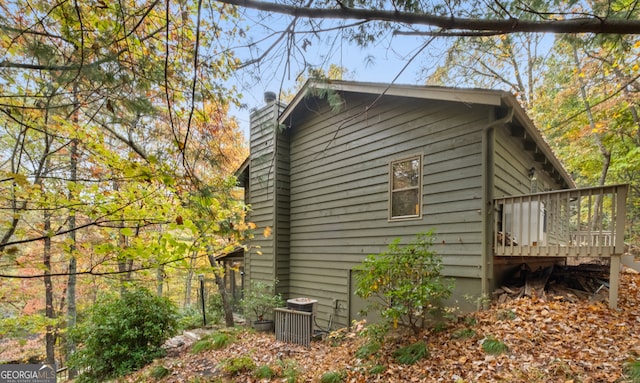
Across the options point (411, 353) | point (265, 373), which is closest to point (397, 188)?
point (411, 353)

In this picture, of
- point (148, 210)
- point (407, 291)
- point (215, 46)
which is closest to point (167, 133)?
point (148, 210)

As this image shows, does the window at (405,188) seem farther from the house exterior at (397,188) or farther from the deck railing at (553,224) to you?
→ the deck railing at (553,224)

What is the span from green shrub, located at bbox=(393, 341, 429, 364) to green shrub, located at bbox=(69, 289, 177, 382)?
523 cm

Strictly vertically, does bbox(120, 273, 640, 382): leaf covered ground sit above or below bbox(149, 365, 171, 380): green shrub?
above

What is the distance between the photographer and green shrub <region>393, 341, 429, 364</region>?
4203 millimetres

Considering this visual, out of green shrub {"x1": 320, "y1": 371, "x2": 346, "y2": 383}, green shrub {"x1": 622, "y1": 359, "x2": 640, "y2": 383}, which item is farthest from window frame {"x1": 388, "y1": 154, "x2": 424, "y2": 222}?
green shrub {"x1": 622, "y1": 359, "x2": 640, "y2": 383}

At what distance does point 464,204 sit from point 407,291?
80.8 inches

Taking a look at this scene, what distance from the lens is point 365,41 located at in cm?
332

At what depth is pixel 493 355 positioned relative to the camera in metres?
3.73

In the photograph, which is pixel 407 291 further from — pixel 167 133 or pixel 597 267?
pixel 167 133

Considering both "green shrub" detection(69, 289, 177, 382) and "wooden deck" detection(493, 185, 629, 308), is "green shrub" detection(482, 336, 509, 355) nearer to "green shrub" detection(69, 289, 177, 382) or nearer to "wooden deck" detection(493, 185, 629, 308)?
"wooden deck" detection(493, 185, 629, 308)

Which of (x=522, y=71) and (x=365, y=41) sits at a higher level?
(x=522, y=71)

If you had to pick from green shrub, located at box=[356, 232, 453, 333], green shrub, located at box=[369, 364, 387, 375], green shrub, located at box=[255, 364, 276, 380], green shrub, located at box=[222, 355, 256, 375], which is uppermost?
green shrub, located at box=[356, 232, 453, 333]

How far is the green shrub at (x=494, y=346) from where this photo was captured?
375 centimetres
